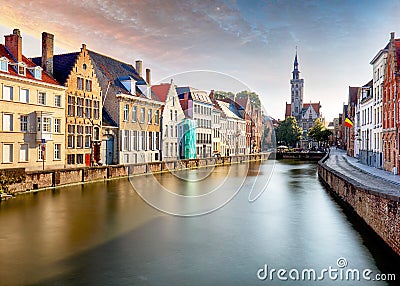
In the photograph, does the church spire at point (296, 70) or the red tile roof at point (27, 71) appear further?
the church spire at point (296, 70)

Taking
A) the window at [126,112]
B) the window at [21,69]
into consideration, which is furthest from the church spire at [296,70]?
the window at [21,69]

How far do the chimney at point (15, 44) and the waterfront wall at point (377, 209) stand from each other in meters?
28.0

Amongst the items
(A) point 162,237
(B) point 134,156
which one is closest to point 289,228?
(A) point 162,237

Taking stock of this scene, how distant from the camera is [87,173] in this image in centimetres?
3603

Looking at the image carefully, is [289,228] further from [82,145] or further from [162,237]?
[82,145]

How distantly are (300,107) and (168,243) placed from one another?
459 feet

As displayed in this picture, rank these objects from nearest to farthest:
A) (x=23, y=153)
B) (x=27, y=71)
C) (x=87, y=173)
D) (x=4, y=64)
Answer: (x=4, y=64)
(x=23, y=153)
(x=27, y=71)
(x=87, y=173)

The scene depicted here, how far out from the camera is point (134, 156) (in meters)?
47.6

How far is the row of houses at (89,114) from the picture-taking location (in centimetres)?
3294

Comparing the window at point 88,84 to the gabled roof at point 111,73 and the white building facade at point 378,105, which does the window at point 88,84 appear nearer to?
the gabled roof at point 111,73

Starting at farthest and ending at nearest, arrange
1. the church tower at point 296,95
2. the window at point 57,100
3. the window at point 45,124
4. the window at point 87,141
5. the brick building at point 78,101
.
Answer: the church tower at point 296,95 < the window at point 87,141 < the brick building at point 78,101 < the window at point 57,100 < the window at point 45,124

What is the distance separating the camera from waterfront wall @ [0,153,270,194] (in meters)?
29.1

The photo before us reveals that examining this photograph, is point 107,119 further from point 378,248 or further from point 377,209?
point 378,248

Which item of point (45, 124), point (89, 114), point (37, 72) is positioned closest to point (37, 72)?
point (37, 72)
